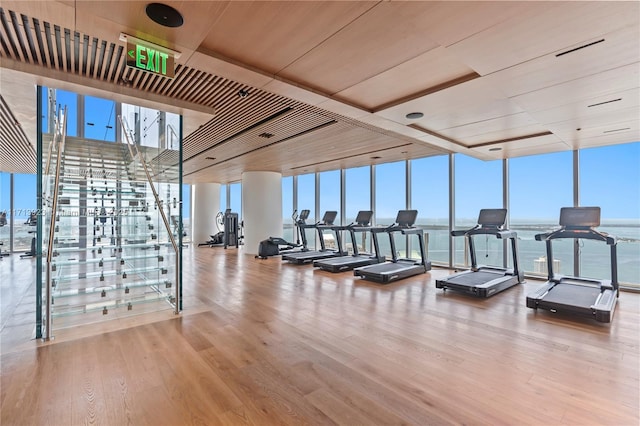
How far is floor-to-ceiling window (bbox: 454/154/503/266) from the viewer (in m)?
7.33

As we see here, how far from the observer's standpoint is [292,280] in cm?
617

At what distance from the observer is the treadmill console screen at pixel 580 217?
4.78m

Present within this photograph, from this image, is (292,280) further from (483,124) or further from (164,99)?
(483,124)

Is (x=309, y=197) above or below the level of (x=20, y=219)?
above

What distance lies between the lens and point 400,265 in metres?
7.01

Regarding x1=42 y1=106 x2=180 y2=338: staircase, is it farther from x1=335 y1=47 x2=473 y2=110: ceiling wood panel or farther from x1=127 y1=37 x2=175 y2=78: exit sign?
x1=335 y1=47 x2=473 y2=110: ceiling wood panel

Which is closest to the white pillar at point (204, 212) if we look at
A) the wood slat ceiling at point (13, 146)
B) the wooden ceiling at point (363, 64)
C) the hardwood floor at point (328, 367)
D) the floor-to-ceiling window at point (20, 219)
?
the floor-to-ceiling window at point (20, 219)

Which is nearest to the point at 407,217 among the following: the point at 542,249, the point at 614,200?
the point at 542,249

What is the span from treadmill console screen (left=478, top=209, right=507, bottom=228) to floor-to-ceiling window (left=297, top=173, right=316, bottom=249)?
6.77 metres

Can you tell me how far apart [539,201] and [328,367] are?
6.78 m

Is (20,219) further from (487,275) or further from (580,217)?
(580,217)

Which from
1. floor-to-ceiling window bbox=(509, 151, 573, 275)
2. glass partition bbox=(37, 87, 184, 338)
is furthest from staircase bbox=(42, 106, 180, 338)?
floor-to-ceiling window bbox=(509, 151, 573, 275)

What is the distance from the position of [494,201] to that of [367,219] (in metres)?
3.19

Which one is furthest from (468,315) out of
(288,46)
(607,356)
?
(288,46)
